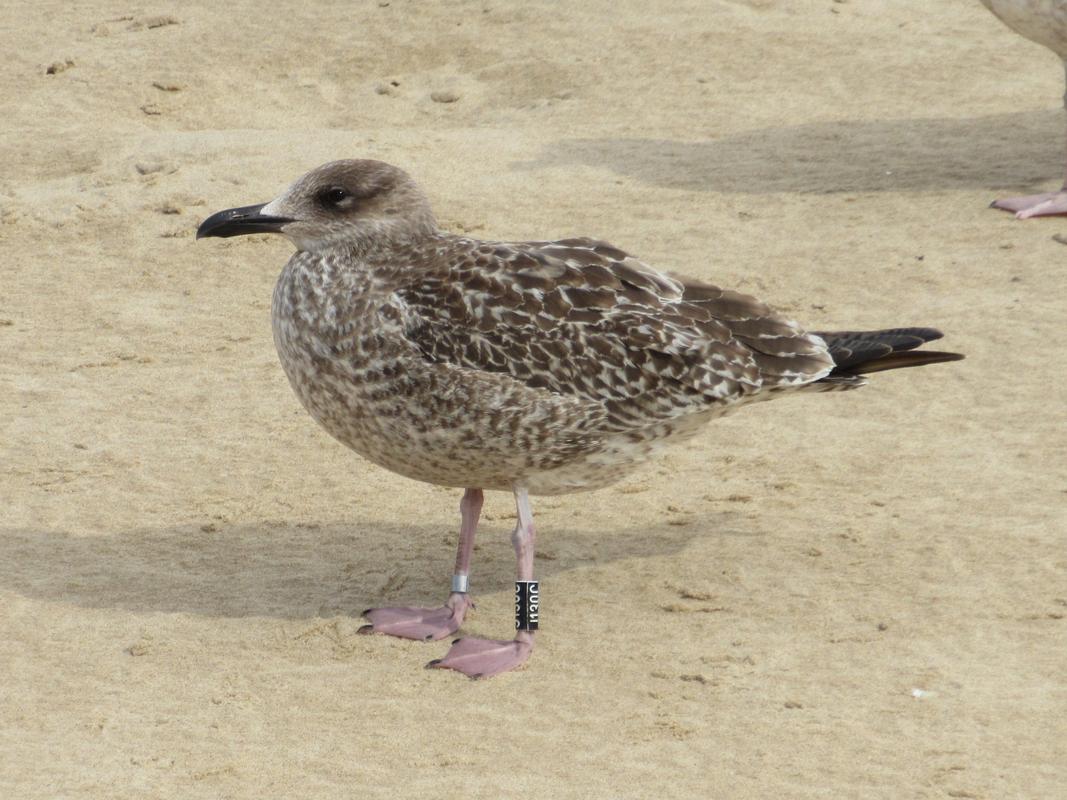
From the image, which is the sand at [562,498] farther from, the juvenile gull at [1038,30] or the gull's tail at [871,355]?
the gull's tail at [871,355]

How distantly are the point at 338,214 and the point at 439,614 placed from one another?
5.55 feet

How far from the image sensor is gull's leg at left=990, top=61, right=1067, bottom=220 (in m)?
11.4

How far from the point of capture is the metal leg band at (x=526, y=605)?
21.0 ft

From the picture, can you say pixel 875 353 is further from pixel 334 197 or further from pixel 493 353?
pixel 334 197

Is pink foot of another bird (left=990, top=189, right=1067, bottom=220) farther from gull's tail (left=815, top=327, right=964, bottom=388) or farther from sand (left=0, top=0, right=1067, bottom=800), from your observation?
gull's tail (left=815, top=327, right=964, bottom=388)

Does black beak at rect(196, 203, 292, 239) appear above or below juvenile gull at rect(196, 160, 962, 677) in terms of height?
above

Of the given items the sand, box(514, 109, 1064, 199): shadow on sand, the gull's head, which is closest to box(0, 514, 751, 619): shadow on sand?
the sand

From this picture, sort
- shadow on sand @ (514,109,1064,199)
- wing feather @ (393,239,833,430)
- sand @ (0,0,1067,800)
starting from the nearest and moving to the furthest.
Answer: sand @ (0,0,1067,800)
wing feather @ (393,239,833,430)
shadow on sand @ (514,109,1064,199)

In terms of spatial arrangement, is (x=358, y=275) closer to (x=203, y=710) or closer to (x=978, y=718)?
(x=203, y=710)

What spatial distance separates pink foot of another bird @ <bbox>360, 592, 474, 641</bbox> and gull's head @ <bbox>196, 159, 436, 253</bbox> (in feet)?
4.90

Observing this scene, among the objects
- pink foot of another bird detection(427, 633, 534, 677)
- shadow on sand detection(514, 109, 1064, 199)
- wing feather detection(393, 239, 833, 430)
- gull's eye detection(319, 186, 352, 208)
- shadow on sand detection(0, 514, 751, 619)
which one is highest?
gull's eye detection(319, 186, 352, 208)

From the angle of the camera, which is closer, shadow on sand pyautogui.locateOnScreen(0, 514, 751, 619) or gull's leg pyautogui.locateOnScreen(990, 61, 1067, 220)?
shadow on sand pyautogui.locateOnScreen(0, 514, 751, 619)

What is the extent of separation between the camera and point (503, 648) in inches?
249

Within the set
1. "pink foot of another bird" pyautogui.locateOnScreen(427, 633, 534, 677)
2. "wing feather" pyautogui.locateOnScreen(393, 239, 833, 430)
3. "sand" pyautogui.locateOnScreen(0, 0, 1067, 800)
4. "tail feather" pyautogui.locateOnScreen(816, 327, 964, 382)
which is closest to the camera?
"sand" pyautogui.locateOnScreen(0, 0, 1067, 800)
